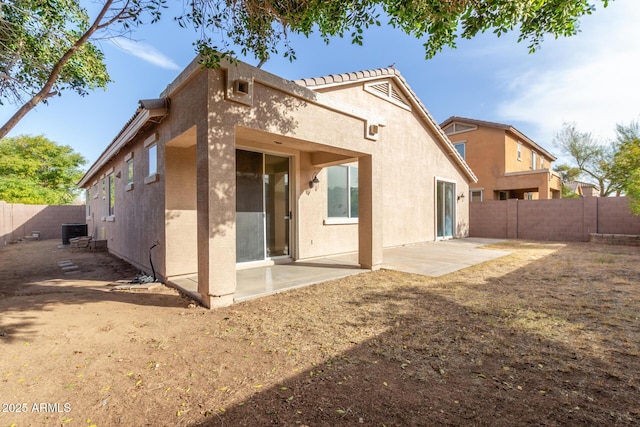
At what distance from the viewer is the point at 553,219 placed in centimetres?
1427

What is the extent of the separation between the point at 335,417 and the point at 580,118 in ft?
107

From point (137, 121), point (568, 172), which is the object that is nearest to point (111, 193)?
point (137, 121)

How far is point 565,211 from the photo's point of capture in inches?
550

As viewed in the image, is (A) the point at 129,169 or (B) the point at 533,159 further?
(B) the point at 533,159

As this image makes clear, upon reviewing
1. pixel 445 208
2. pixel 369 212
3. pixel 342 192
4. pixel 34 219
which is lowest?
pixel 34 219

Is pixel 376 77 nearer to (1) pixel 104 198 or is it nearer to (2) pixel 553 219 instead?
(2) pixel 553 219

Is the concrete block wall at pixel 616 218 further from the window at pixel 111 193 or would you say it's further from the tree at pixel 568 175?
the window at pixel 111 193

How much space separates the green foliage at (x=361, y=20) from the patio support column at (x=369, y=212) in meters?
2.62

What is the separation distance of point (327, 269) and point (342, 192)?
3205 mm

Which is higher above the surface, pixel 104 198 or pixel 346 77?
pixel 346 77

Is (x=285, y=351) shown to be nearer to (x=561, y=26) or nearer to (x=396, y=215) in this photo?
(x=561, y=26)

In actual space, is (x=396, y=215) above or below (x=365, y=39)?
below

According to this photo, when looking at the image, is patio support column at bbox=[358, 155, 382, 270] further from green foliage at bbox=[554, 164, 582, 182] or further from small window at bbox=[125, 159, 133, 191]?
green foliage at bbox=[554, 164, 582, 182]

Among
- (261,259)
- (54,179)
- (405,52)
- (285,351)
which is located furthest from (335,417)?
(54,179)
